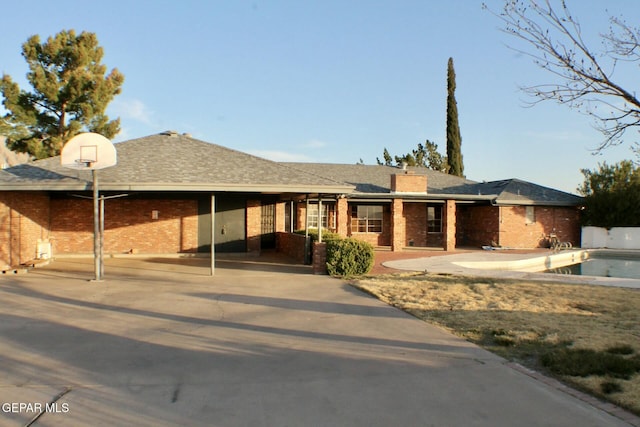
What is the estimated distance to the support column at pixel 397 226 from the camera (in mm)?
21766

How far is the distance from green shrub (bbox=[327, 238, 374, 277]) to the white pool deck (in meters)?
2.05

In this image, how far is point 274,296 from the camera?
33.0 feet

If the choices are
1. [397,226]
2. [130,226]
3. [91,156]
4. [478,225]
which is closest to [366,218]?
[397,226]

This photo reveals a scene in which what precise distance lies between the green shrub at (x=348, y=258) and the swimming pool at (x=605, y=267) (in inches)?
342

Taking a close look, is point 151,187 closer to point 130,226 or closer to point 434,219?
point 130,226

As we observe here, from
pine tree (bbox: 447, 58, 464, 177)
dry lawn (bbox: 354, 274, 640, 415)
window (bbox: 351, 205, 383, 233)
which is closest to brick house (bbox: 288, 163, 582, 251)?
window (bbox: 351, 205, 383, 233)

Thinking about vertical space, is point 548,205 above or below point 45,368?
above

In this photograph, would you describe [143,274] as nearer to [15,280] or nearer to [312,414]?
[15,280]

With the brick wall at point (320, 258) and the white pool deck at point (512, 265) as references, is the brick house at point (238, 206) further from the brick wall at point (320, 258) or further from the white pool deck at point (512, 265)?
the white pool deck at point (512, 265)

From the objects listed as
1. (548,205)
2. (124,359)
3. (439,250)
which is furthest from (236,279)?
(548,205)

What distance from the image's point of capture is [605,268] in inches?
740

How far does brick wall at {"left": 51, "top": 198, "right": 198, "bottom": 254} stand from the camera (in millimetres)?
17844

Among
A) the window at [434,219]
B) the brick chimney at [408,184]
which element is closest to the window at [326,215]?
the brick chimney at [408,184]

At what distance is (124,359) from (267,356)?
174cm
